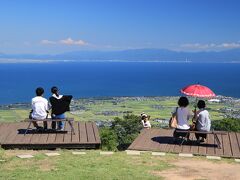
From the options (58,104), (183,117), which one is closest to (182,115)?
(183,117)

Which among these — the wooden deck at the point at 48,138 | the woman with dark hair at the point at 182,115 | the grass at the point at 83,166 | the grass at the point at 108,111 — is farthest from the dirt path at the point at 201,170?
the grass at the point at 108,111

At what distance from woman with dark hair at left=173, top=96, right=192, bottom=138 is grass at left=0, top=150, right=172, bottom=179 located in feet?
6.49

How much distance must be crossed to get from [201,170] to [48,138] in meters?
5.09

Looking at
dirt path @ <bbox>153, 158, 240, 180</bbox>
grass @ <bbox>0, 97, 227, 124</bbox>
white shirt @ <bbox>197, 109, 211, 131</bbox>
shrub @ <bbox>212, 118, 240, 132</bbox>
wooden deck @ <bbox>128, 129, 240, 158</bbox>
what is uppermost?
white shirt @ <bbox>197, 109, 211, 131</bbox>

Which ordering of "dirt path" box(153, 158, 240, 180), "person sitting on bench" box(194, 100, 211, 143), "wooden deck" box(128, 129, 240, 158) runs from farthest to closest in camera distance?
"person sitting on bench" box(194, 100, 211, 143), "wooden deck" box(128, 129, 240, 158), "dirt path" box(153, 158, 240, 180)

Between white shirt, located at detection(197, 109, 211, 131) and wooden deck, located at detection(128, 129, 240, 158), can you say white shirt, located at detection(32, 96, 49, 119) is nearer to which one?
wooden deck, located at detection(128, 129, 240, 158)

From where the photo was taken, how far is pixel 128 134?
110ft

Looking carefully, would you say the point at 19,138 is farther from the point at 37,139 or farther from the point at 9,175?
the point at 9,175

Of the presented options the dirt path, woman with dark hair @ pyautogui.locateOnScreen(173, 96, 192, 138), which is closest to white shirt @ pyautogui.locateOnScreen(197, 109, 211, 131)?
woman with dark hair @ pyautogui.locateOnScreen(173, 96, 192, 138)

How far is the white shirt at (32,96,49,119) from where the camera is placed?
474 inches

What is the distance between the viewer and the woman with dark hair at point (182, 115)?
443 inches

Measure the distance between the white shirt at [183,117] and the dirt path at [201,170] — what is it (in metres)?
1.95

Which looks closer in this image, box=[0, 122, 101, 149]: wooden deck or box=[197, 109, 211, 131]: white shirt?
box=[0, 122, 101, 149]: wooden deck

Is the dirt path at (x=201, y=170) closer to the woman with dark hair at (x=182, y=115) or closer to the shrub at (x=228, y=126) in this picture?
the woman with dark hair at (x=182, y=115)
